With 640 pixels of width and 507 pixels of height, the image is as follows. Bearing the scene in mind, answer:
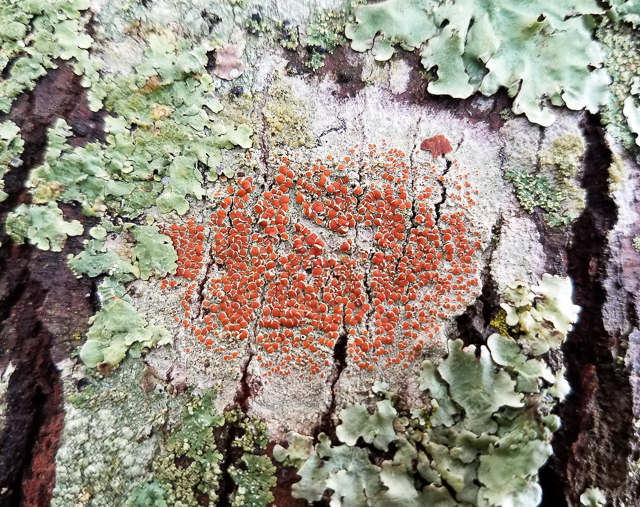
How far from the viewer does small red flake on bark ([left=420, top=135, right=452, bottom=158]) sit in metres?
1.96

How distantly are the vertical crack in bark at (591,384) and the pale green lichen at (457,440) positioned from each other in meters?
0.12

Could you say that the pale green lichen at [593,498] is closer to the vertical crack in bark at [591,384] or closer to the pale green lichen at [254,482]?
the vertical crack in bark at [591,384]

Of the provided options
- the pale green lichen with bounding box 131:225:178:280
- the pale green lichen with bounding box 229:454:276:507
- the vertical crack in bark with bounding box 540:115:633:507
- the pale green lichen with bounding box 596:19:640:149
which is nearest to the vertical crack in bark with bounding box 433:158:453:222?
the vertical crack in bark with bounding box 540:115:633:507

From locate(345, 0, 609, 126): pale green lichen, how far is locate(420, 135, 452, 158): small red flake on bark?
21 cm

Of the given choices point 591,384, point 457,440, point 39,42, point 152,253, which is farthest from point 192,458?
point 39,42

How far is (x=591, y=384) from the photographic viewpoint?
177 cm

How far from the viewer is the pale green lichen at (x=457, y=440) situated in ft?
5.35

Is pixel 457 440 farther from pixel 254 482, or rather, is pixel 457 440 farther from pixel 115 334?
pixel 115 334

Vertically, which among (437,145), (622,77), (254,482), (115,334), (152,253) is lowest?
(254,482)

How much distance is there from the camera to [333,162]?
1938 millimetres

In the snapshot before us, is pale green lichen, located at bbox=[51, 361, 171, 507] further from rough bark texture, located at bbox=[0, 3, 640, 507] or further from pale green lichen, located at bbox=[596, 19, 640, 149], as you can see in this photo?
pale green lichen, located at bbox=[596, 19, 640, 149]

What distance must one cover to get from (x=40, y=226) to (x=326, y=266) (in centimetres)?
123

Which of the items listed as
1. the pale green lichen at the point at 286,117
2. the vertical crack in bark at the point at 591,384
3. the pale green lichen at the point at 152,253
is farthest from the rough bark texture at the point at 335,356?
the pale green lichen at the point at 286,117

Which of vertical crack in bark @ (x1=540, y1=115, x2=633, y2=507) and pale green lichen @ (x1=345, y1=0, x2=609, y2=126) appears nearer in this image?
vertical crack in bark @ (x1=540, y1=115, x2=633, y2=507)
